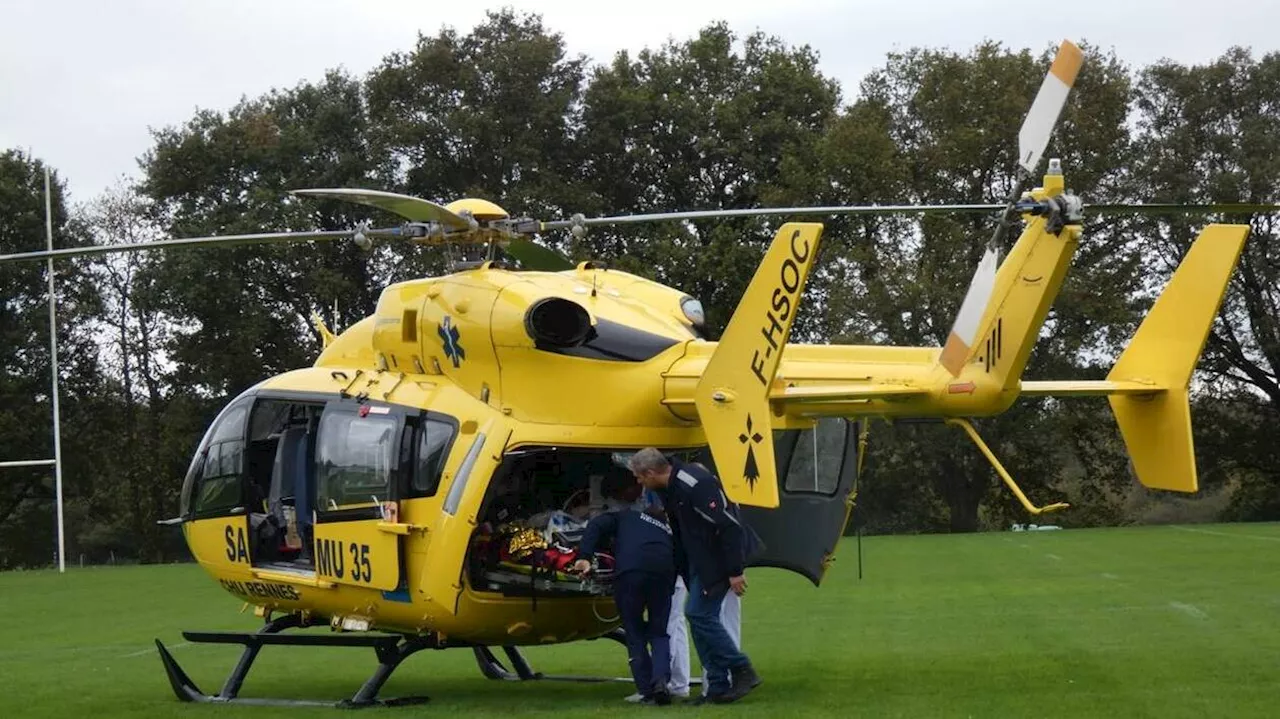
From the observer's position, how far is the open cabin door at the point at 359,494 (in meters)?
12.1

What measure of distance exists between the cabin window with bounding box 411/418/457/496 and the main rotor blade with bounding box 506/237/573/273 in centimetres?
A: 165

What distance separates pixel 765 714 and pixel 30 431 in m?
42.5

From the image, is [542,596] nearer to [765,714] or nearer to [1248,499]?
[765,714]

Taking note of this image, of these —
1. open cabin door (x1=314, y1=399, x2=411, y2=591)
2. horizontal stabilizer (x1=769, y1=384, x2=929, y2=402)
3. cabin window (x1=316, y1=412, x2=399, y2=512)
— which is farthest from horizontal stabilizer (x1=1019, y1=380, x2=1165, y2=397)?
cabin window (x1=316, y1=412, x2=399, y2=512)

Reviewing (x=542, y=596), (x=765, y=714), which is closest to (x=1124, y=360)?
(x=765, y=714)

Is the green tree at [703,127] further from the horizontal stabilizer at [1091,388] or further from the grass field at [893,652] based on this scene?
the horizontal stabilizer at [1091,388]

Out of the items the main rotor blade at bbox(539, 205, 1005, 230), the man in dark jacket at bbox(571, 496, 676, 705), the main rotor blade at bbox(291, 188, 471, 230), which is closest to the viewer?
the main rotor blade at bbox(539, 205, 1005, 230)

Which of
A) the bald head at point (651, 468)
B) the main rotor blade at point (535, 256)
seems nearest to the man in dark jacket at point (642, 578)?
the bald head at point (651, 468)

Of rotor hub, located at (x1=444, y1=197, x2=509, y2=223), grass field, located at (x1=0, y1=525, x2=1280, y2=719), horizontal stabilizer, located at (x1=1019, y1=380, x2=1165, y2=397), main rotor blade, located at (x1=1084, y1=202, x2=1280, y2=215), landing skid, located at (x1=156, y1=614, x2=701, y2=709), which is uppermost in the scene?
rotor hub, located at (x1=444, y1=197, x2=509, y2=223)

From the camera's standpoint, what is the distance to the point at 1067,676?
12.0m

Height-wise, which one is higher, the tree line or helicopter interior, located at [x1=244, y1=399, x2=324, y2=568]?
the tree line

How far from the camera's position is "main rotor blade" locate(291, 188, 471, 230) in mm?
10719

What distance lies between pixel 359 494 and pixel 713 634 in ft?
9.79

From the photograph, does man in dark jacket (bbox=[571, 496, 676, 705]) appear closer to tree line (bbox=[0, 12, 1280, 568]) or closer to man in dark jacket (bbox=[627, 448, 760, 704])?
man in dark jacket (bbox=[627, 448, 760, 704])
